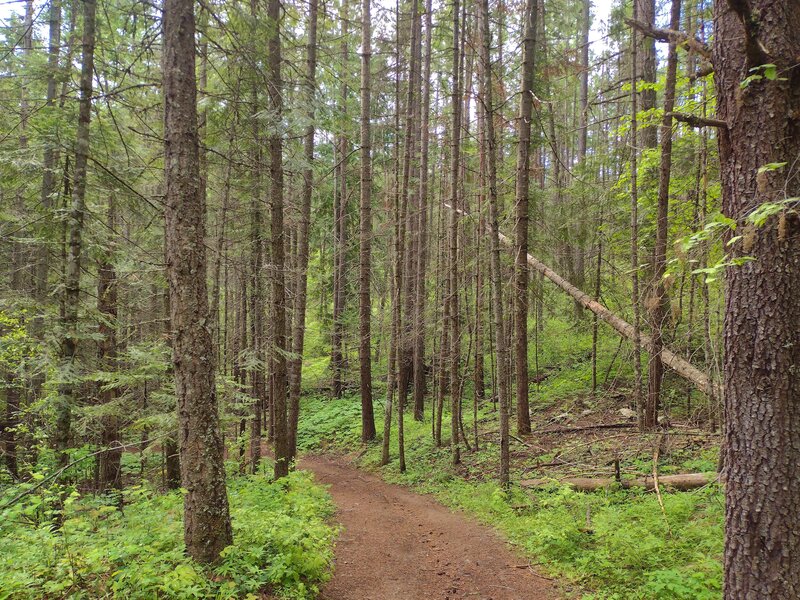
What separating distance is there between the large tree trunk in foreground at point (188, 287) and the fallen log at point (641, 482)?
19.1 feet

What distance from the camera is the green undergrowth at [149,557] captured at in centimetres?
402

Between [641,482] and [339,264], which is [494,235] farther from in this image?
[339,264]

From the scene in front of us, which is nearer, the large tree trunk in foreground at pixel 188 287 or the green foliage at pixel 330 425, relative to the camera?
the large tree trunk in foreground at pixel 188 287

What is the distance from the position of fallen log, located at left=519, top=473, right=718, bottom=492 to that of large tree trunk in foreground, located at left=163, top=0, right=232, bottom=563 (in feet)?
19.1

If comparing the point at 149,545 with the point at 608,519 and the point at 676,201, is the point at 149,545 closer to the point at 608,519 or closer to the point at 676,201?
the point at 608,519

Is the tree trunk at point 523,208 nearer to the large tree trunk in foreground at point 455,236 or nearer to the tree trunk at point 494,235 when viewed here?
the large tree trunk in foreground at point 455,236

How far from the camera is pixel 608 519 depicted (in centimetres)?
614

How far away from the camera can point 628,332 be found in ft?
36.1

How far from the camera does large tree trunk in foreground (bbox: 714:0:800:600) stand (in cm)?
315

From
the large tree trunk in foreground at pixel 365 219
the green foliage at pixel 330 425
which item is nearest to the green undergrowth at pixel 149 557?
the large tree trunk in foreground at pixel 365 219

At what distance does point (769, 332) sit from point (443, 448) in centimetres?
1017

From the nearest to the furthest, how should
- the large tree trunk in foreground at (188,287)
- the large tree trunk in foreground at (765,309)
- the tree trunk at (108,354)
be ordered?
the large tree trunk in foreground at (765,309) < the large tree trunk in foreground at (188,287) < the tree trunk at (108,354)

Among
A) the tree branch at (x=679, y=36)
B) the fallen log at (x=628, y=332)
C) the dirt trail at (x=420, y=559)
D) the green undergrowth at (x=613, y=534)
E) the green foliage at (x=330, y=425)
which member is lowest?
the green foliage at (x=330, y=425)

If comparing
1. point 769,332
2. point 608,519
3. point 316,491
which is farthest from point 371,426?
point 769,332
